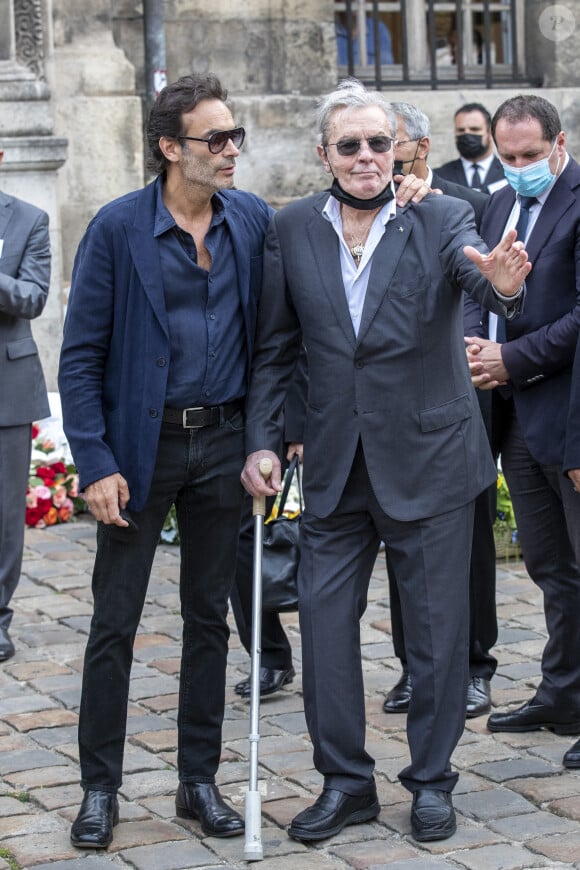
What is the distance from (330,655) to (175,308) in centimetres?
109

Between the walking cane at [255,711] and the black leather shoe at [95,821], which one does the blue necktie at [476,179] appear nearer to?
the walking cane at [255,711]

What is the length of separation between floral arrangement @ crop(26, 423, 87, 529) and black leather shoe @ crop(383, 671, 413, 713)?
3511mm

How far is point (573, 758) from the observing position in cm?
528

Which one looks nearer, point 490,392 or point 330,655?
point 330,655

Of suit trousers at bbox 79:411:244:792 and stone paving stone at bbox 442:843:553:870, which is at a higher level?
suit trousers at bbox 79:411:244:792

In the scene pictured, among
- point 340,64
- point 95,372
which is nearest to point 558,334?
point 95,372

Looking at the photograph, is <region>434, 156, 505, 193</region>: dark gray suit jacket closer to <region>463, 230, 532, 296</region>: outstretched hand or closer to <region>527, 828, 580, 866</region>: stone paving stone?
<region>463, 230, 532, 296</region>: outstretched hand

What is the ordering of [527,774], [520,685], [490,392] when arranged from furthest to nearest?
1. [520,685]
2. [490,392]
3. [527,774]

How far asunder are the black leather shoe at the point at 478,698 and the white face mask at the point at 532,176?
1.74 m

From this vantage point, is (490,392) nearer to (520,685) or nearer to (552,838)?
(520,685)

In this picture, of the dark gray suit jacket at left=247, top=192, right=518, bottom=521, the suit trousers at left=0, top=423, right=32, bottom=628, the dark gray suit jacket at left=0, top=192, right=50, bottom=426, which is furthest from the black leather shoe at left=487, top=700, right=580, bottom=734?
the dark gray suit jacket at left=0, top=192, right=50, bottom=426

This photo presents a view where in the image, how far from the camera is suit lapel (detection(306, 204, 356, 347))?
4746 mm

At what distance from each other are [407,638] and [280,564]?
90cm

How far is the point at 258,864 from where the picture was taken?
14.9 ft
